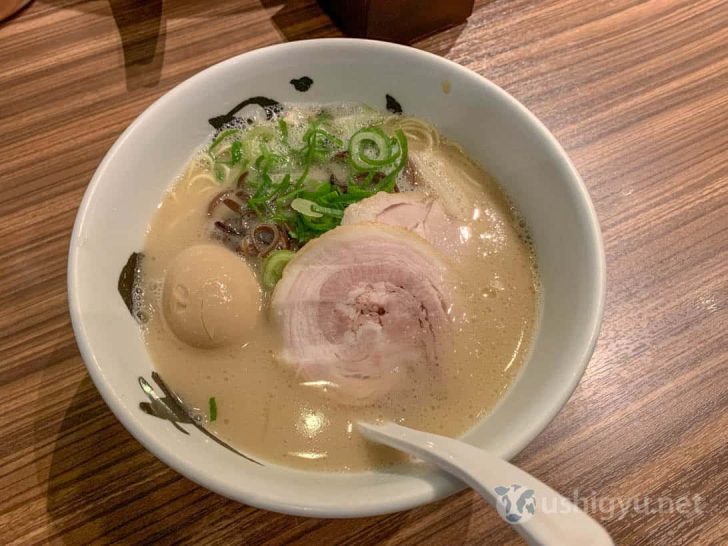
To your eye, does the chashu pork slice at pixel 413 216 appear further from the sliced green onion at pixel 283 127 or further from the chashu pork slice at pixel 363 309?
the sliced green onion at pixel 283 127

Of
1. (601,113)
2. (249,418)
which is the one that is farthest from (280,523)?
(601,113)

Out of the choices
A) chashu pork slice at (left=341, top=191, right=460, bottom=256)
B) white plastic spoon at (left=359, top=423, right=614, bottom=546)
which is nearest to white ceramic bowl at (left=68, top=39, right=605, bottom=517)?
white plastic spoon at (left=359, top=423, right=614, bottom=546)

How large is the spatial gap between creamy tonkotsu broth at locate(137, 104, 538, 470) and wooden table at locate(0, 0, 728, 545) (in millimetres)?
169

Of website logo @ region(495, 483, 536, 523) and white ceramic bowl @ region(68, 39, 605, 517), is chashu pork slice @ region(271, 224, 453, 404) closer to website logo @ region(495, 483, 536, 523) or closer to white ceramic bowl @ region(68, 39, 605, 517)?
white ceramic bowl @ region(68, 39, 605, 517)

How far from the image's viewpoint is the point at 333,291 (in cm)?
102

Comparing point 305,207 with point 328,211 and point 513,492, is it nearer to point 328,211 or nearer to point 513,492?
point 328,211

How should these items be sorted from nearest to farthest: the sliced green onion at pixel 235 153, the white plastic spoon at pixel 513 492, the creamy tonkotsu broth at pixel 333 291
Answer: the white plastic spoon at pixel 513 492 < the creamy tonkotsu broth at pixel 333 291 < the sliced green onion at pixel 235 153

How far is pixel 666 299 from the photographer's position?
4.00ft

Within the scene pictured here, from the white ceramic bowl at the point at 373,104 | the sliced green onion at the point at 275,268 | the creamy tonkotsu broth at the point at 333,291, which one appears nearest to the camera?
the white ceramic bowl at the point at 373,104

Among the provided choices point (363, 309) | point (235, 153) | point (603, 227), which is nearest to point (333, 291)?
point (363, 309)

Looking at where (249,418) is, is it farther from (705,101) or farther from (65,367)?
(705,101)

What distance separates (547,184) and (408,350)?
39 cm

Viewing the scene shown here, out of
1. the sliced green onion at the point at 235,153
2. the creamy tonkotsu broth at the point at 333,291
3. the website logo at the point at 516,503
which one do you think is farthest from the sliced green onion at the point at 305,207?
the website logo at the point at 516,503

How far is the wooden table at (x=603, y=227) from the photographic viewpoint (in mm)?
964
